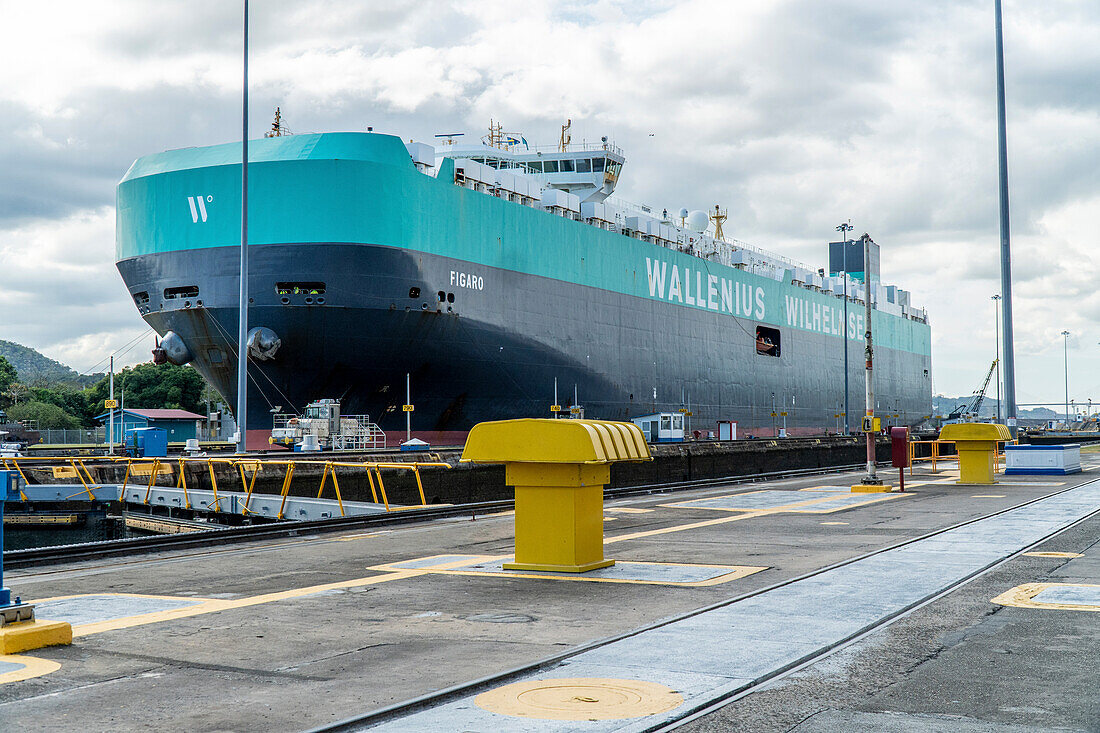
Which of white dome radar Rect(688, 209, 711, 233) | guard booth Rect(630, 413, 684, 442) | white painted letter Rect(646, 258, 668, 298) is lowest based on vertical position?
guard booth Rect(630, 413, 684, 442)

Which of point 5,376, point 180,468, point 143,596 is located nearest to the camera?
point 143,596

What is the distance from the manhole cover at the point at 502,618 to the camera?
25.2 ft

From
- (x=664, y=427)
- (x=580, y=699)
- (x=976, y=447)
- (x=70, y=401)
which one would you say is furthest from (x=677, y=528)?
(x=70, y=401)

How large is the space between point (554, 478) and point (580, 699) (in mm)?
5023

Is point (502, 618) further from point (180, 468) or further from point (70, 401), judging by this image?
point (70, 401)

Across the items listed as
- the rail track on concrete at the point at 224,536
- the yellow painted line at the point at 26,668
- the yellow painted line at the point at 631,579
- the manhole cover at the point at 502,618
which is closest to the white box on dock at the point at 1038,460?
the rail track on concrete at the point at 224,536

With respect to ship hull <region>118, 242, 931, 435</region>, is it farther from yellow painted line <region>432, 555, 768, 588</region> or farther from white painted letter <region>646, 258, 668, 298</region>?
yellow painted line <region>432, 555, 768, 588</region>

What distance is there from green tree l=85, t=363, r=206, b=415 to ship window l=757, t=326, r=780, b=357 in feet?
183

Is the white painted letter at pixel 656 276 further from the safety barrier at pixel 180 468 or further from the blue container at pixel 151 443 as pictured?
the safety barrier at pixel 180 468

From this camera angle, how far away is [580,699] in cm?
534

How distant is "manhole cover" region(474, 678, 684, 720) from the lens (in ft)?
16.6

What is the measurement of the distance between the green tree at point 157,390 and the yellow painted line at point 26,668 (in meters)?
96.4

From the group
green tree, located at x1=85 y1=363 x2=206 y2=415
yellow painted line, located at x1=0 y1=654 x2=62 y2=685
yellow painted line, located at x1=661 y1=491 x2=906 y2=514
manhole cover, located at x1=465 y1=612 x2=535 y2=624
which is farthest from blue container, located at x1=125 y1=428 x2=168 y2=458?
green tree, located at x1=85 y1=363 x2=206 y2=415

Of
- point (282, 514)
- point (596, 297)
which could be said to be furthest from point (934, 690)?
point (596, 297)
